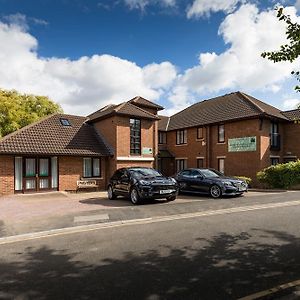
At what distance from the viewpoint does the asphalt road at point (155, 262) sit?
14.5ft

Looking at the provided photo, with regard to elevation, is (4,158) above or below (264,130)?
below

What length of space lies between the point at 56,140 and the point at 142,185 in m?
9.60

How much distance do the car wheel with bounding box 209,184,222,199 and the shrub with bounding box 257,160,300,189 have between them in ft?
23.8

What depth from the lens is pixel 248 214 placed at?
10.4 metres

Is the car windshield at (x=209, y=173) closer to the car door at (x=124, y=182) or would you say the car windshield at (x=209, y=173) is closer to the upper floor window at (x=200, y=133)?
the car door at (x=124, y=182)

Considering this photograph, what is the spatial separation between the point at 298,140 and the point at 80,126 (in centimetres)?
1750

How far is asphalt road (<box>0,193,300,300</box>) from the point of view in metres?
4.42

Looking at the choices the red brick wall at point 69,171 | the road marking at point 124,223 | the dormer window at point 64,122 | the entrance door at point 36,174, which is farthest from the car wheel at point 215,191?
the dormer window at point 64,122

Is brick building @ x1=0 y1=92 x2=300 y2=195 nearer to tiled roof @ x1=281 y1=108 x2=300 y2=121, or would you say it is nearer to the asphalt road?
tiled roof @ x1=281 y1=108 x2=300 y2=121

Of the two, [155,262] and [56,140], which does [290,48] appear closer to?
[155,262]

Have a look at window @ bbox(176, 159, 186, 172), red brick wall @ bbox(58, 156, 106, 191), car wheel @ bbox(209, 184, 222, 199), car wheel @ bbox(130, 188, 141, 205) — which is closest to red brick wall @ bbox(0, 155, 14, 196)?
red brick wall @ bbox(58, 156, 106, 191)

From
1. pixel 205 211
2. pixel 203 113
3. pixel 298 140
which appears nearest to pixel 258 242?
pixel 205 211

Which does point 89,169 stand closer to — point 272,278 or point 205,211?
point 205,211

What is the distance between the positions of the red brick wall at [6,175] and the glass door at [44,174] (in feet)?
5.45
